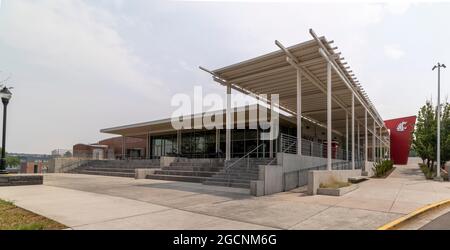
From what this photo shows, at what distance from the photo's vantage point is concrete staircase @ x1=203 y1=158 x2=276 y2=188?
13.4 m

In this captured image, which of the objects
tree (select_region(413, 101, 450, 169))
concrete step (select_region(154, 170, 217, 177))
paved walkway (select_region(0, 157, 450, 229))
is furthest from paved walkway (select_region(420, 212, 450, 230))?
tree (select_region(413, 101, 450, 169))

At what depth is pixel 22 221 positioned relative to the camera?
245 inches

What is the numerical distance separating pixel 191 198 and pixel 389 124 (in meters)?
40.6

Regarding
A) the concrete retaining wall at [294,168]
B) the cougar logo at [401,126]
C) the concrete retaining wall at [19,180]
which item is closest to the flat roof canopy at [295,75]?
the concrete retaining wall at [294,168]

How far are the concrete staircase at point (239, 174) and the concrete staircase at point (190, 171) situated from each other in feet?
3.59

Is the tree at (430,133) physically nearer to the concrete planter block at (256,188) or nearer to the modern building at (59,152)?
the concrete planter block at (256,188)

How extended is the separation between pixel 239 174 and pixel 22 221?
9381 millimetres

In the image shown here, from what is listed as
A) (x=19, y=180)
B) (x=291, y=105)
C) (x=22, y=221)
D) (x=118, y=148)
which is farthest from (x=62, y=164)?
(x=22, y=221)

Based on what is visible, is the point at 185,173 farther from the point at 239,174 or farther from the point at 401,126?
the point at 401,126

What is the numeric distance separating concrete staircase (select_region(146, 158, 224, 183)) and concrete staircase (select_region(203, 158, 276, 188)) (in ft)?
3.59

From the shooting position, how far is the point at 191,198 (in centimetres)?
987

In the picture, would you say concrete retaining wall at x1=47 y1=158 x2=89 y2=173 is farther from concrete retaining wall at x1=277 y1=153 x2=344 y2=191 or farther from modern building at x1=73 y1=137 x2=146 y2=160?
concrete retaining wall at x1=277 y1=153 x2=344 y2=191

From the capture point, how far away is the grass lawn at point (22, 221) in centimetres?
560
